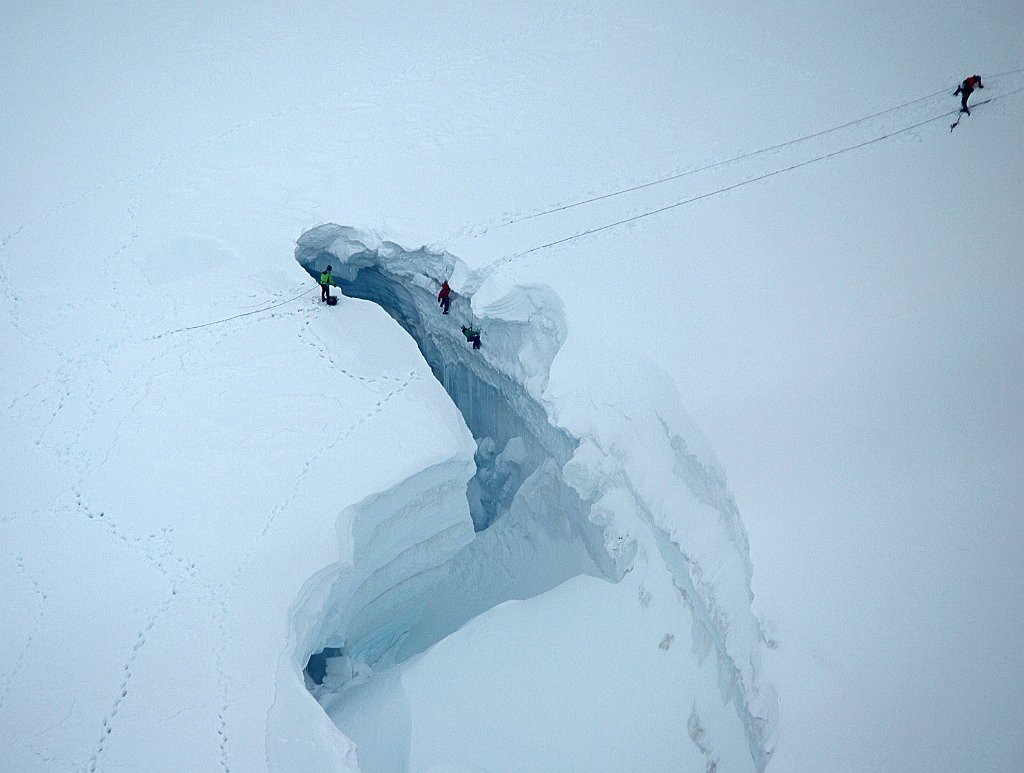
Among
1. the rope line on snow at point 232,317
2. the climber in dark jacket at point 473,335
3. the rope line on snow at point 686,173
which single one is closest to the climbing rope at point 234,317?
the rope line on snow at point 232,317

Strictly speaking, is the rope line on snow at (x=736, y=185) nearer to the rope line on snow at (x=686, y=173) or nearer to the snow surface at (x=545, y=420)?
the snow surface at (x=545, y=420)

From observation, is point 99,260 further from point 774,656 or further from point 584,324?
point 774,656

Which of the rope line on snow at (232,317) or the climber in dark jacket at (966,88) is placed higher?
the climber in dark jacket at (966,88)

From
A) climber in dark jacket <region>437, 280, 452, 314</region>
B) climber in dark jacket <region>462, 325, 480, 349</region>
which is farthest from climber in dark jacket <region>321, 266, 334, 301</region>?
climber in dark jacket <region>462, 325, 480, 349</region>

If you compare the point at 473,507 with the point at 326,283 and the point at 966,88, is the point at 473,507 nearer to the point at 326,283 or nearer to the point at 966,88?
the point at 326,283

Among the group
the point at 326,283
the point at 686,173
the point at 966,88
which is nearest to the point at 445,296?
the point at 326,283
